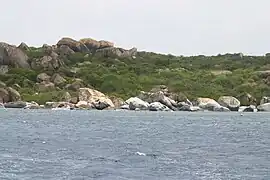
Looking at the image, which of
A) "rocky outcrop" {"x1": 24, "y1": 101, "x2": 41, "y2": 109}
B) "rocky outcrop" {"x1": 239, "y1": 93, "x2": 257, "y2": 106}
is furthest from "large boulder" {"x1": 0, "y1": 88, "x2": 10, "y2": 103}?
"rocky outcrop" {"x1": 239, "y1": 93, "x2": 257, "y2": 106}


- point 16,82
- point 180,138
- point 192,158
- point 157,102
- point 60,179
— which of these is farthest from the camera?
point 16,82

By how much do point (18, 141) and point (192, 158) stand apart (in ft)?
53.9

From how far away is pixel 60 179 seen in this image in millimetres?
32906

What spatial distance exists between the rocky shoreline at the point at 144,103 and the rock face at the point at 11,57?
38.8 m

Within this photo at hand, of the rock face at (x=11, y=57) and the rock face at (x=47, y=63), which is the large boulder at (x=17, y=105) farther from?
the rock face at (x=11, y=57)

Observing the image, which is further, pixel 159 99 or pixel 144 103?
pixel 159 99

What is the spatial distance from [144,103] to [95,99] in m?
11.6

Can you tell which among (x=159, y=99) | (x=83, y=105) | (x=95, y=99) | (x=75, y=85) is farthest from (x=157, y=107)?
(x=75, y=85)

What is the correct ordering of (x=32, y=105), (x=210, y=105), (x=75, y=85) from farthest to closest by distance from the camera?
(x=75, y=85) < (x=210, y=105) < (x=32, y=105)

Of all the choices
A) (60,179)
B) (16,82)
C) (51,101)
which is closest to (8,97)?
(51,101)

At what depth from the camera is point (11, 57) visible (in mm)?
188500

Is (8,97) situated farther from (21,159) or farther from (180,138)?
(21,159)

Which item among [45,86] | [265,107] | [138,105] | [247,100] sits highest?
[45,86]

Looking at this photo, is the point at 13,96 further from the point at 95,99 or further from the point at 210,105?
the point at 210,105
